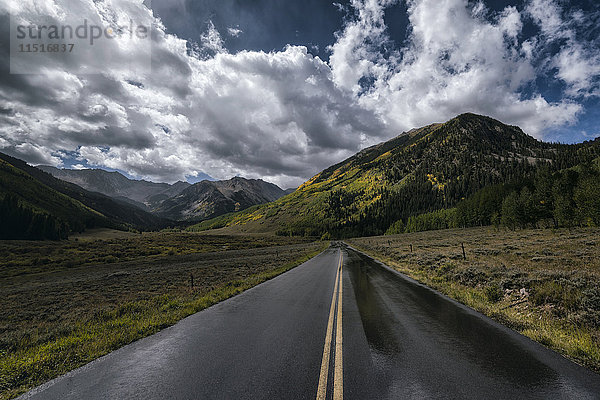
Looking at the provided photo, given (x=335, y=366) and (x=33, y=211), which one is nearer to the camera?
(x=335, y=366)

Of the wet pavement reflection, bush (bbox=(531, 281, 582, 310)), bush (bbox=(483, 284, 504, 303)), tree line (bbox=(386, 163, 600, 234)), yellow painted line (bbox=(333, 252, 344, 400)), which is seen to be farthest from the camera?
tree line (bbox=(386, 163, 600, 234))

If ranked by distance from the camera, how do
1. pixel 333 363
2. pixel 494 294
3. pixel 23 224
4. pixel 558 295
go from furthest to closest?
pixel 23 224, pixel 494 294, pixel 558 295, pixel 333 363

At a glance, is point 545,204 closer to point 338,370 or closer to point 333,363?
point 333,363

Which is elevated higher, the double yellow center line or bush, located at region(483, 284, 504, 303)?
the double yellow center line

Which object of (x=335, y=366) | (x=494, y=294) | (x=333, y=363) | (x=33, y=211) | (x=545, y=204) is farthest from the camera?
(x=33, y=211)

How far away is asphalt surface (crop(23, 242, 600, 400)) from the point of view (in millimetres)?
3877

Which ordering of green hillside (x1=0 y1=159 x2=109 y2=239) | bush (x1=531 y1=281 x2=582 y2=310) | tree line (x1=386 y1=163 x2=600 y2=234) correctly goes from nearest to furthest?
bush (x1=531 y1=281 x2=582 y2=310) < tree line (x1=386 y1=163 x2=600 y2=234) < green hillside (x1=0 y1=159 x2=109 y2=239)

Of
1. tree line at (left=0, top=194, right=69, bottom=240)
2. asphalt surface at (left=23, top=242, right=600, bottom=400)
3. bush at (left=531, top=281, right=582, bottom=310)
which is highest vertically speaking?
tree line at (left=0, top=194, right=69, bottom=240)

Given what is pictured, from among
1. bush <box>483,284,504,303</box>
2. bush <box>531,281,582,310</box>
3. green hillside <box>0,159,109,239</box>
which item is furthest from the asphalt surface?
green hillside <box>0,159,109,239</box>

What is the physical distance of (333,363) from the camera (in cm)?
473

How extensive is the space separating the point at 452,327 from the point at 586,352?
101 inches

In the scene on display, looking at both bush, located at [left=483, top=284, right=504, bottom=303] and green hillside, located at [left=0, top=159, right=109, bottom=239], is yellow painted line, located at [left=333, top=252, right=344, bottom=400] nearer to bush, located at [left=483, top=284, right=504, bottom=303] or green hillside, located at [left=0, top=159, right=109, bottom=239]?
bush, located at [left=483, top=284, right=504, bottom=303]

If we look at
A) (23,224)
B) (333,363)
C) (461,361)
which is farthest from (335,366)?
(23,224)

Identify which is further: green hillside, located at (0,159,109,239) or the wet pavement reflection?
green hillside, located at (0,159,109,239)
